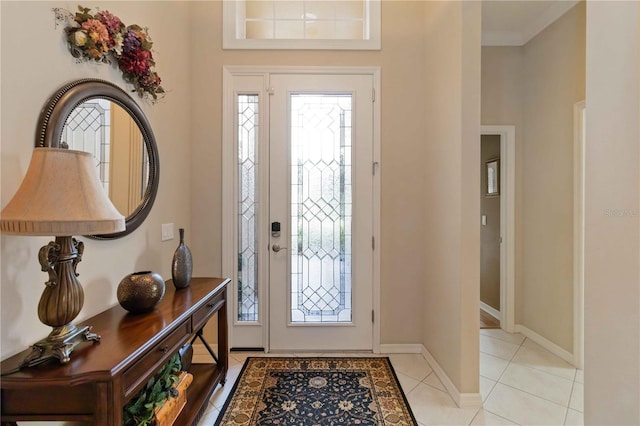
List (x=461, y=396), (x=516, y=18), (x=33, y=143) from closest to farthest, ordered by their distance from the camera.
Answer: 1. (x=33, y=143)
2. (x=461, y=396)
3. (x=516, y=18)

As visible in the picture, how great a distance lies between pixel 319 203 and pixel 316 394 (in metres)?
1.46

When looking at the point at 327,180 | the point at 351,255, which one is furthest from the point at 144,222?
the point at 351,255

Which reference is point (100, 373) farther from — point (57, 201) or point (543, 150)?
point (543, 150)

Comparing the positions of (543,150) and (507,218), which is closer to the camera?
(543,150)

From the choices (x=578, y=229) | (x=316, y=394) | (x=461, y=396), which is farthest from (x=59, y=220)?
(x=578, y=229)

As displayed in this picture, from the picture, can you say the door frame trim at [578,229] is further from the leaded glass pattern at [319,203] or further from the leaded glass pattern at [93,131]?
the leaded glass pattern at [93,131]

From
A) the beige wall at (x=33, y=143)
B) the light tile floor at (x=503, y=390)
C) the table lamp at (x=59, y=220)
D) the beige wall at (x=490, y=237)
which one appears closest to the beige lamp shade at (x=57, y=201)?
the table lamp at (x=59, y=220)

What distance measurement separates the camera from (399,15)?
2.62m

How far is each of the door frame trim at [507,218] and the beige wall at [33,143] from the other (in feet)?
10.1

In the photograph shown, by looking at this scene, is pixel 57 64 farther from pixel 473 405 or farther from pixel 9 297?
pixel 473 405

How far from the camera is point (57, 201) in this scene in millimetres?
1014

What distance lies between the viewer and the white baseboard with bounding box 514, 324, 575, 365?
2.52 m

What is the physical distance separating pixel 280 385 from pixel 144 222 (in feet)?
4.90

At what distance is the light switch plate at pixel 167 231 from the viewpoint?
2211 mm
